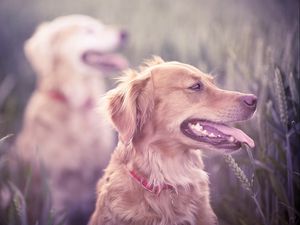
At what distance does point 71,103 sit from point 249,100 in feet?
8.19

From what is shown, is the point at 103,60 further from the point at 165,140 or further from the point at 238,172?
the point at 238,172

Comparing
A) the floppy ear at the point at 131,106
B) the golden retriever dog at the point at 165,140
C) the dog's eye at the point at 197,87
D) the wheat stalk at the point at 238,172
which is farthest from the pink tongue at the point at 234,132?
the floppy ear at the point at 131,106

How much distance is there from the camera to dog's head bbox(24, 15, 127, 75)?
495 centimetres

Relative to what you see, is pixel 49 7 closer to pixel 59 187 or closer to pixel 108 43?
pixel 108 43

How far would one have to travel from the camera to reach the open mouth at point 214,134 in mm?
2875

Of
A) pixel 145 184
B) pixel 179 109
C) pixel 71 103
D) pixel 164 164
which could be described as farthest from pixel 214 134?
pixel 71 103

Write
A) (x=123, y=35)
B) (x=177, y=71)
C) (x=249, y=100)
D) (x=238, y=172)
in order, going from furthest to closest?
(x=123, y=35)
(x=177, y=71)
(x=249, y=100)
(x=238, y=172)

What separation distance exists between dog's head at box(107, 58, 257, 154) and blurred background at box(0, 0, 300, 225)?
0.22 metres

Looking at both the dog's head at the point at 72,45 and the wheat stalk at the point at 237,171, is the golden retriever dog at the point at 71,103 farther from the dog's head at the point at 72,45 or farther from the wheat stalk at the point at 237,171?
the wheat stalk at the point at 237,171

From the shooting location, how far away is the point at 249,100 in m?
2.90

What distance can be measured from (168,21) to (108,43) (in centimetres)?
71

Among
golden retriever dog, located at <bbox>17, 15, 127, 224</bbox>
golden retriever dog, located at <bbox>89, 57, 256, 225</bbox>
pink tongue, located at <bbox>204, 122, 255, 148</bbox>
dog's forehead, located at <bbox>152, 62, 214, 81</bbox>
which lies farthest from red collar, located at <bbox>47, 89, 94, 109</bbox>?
pink tongue, located at <bbox>204, 122, 255, 148</bbox>

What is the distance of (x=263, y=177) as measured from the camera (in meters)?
3.20

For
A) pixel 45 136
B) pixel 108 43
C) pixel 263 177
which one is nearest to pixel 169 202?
pixel 263 177
